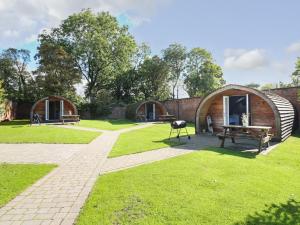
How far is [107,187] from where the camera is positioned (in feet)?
18.7

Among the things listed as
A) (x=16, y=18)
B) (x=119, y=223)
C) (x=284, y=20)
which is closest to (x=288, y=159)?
(x=119, y=223)

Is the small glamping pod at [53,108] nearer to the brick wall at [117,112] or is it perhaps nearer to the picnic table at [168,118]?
the brick wall at [117,112]

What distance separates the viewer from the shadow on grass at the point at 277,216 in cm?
413

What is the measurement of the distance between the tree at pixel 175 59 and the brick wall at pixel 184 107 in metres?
16.9

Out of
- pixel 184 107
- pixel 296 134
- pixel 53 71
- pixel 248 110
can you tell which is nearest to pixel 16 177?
pixel 248 110

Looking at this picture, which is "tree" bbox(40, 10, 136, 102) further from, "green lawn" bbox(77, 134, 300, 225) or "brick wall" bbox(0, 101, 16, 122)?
"green lawn" bbox(77, 134, 300, 225)

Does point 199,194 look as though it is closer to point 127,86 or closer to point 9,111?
point 9,111

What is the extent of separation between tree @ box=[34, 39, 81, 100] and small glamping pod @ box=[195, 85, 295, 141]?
78.6 ft

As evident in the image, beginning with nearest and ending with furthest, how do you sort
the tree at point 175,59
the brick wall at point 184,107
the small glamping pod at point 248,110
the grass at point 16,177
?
the grass at point 16,177, the small glamping pod at point 248,110, the brick wall at point 184,107, the tree at point 175,59

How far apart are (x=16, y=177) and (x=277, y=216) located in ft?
19.8

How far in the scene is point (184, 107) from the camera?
2719 cm

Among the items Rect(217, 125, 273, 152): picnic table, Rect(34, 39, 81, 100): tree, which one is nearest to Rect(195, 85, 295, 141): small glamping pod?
Rect(217, 125, 273, 152): picnic table

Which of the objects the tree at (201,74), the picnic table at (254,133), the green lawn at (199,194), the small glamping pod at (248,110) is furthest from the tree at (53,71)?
the green lawn at (199,194)

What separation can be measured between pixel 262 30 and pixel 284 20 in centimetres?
231
